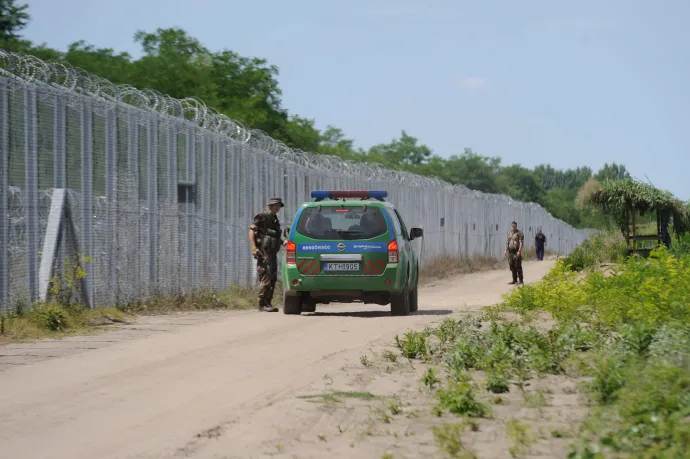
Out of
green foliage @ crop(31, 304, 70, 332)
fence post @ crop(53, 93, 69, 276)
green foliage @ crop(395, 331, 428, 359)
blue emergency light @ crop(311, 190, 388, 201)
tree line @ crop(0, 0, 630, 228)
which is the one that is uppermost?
tree line @ crop(0, 0, 630, 228)

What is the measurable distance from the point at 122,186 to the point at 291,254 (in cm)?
257

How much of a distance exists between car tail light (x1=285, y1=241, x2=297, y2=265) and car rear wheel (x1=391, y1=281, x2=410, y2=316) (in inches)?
58.5

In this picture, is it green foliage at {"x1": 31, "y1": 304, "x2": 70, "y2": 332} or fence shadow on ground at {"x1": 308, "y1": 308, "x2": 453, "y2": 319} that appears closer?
green foliage at {"x1": 31, "y1": 304, "x2": 70, "y2": 332}

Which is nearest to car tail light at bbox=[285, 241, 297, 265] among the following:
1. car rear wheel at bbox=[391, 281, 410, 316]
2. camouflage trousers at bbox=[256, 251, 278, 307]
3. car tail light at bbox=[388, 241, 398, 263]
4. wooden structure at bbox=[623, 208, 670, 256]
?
camouflage trousers at bbox=[256, 251, 278, 307]

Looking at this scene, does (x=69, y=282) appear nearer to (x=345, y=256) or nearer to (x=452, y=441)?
(x=345, y=256)

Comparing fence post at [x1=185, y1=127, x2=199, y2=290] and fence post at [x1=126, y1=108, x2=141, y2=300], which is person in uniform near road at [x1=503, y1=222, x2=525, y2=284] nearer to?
fence post at [x1=185, y1=127, x2=199, y2=290]

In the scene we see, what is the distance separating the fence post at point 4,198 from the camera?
13.7 metres

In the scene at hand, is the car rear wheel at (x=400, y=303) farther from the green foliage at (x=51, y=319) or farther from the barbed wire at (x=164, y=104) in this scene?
the green foliage at (x=51, y=319)

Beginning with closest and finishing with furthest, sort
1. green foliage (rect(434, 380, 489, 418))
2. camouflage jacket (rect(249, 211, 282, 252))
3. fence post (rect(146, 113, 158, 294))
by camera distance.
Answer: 1. green foliage (rect(434, 380, 489, 418))
2. fence post (rect(146, 113, 158, 294))
3. camouflage jacket (rect(249, 211, 282, 252))

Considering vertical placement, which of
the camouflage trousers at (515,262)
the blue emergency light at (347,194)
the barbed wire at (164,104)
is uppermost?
the barbed wire at (164,104)

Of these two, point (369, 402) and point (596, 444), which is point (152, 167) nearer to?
point (369, 402)

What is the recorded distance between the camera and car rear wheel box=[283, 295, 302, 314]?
17141mm

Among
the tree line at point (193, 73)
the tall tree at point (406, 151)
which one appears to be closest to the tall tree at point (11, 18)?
the tree line at point (193, 73)

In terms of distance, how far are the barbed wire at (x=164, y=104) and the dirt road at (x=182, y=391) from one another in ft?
12.0
